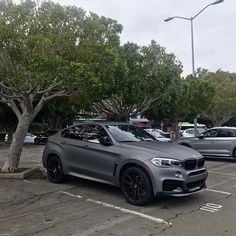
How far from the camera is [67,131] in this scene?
986 centimetres

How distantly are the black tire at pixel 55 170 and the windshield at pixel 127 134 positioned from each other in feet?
5.79

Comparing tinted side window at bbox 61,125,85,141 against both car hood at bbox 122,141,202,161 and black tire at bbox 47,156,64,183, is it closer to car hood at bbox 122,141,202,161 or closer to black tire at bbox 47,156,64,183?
black tire at bbox 47,156,64,183

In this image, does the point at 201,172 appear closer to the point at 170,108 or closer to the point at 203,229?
the point at 203,229

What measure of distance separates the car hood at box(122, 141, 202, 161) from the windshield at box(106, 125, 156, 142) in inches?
15.1

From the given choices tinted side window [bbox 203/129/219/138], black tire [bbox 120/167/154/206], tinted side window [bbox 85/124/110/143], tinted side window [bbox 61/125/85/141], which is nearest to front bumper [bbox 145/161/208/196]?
black tire [bbox 120/167/154/206]

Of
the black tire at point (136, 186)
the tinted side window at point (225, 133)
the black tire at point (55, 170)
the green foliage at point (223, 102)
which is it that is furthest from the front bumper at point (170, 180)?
the green foliage at point (223, 102)

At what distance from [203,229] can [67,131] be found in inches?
189

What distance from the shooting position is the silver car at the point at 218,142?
15852 millimetres

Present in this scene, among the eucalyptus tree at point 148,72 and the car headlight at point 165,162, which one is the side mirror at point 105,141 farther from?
the eucalyptus tree at point 148,72

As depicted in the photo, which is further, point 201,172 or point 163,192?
point 201,172

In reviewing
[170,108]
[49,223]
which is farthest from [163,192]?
[170,108]

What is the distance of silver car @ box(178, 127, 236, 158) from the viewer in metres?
15.9

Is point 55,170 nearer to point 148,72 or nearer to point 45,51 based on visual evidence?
point 45,51

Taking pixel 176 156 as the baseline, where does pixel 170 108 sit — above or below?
above
